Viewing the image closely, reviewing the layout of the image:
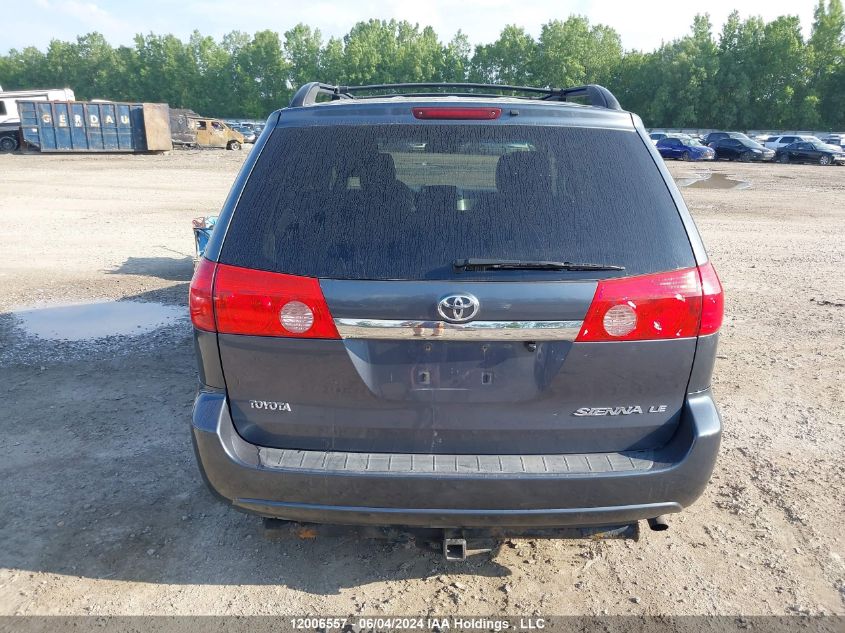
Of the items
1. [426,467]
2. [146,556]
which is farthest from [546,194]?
[146,556]

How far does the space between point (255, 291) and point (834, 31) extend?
96.3 meters

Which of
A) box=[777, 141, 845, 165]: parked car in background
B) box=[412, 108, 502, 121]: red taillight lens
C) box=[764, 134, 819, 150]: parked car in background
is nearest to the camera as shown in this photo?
box=[412, 108, 502, 121]: red taillight lens

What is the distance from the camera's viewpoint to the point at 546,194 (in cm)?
244

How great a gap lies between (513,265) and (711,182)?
981 inches

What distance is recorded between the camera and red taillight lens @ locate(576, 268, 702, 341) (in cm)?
231

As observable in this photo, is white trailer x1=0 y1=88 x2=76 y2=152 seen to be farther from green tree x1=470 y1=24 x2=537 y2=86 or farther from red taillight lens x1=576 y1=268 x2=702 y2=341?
green tree x1=470 y1=24 x2=537 y2=86

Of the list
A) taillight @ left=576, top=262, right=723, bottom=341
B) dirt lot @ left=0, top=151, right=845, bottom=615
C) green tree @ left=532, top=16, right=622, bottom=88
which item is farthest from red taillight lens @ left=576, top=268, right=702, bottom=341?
green tree @ left=532, top=16, right=622, bottom=88

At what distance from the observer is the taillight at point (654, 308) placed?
231cm

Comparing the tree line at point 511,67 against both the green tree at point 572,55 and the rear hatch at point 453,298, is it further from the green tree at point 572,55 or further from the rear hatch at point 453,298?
the rear hatch at point 453,298

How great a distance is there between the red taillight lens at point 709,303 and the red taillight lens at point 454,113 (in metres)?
0.98

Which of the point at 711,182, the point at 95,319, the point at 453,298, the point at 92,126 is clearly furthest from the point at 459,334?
the point at 92,126

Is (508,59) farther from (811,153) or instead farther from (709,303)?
(709,303)

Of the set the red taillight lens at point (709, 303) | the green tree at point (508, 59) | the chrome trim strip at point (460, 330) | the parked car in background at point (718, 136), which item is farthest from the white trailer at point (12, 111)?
the green tree at point (508, 59)

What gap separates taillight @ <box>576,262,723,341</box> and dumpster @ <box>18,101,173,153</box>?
37.3 meters
